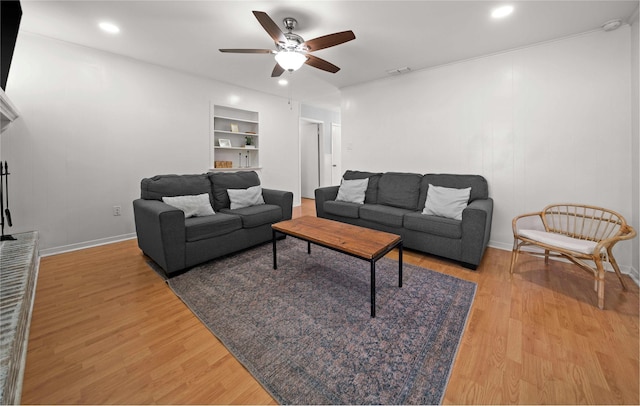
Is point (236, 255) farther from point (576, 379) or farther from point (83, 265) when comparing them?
point (576, 379)

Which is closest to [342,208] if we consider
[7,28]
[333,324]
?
[333,324]

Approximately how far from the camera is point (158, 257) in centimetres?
242

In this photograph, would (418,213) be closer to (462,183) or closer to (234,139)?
(462,183)

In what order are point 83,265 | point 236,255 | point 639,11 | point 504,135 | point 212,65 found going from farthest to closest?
Answer: 1. point 212,65
2. point 504,135
3. point 236,255
4. point 83,265
5. point 639,11

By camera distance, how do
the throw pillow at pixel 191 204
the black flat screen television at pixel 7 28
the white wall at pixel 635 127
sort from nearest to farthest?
1. the black flat screen television at pixel 7 28
2. the white wall at pixel 635 127
3. the throw pillow at pixel 191 204

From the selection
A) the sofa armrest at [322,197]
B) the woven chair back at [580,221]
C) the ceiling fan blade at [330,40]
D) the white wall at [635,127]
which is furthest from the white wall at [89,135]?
the white wall at [635,127]

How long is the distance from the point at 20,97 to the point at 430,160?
16.1ft

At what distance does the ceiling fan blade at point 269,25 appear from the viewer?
5.98ft

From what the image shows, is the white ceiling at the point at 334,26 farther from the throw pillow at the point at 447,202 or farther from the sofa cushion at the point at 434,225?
the sofa cushion at the point at 434,225

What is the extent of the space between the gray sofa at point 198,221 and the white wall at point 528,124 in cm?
226

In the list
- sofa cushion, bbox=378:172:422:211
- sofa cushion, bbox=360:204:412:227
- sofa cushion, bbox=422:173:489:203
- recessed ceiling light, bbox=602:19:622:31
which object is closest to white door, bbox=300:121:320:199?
sofa cushion, bbox=378:172:422:211

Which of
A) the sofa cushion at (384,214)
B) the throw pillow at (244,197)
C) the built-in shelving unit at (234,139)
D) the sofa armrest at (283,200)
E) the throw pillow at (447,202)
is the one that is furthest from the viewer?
the built-in shelving unit at (234,139)

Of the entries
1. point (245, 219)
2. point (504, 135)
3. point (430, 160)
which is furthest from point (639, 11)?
point (245, 219)

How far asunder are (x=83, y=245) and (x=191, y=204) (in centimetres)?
163
